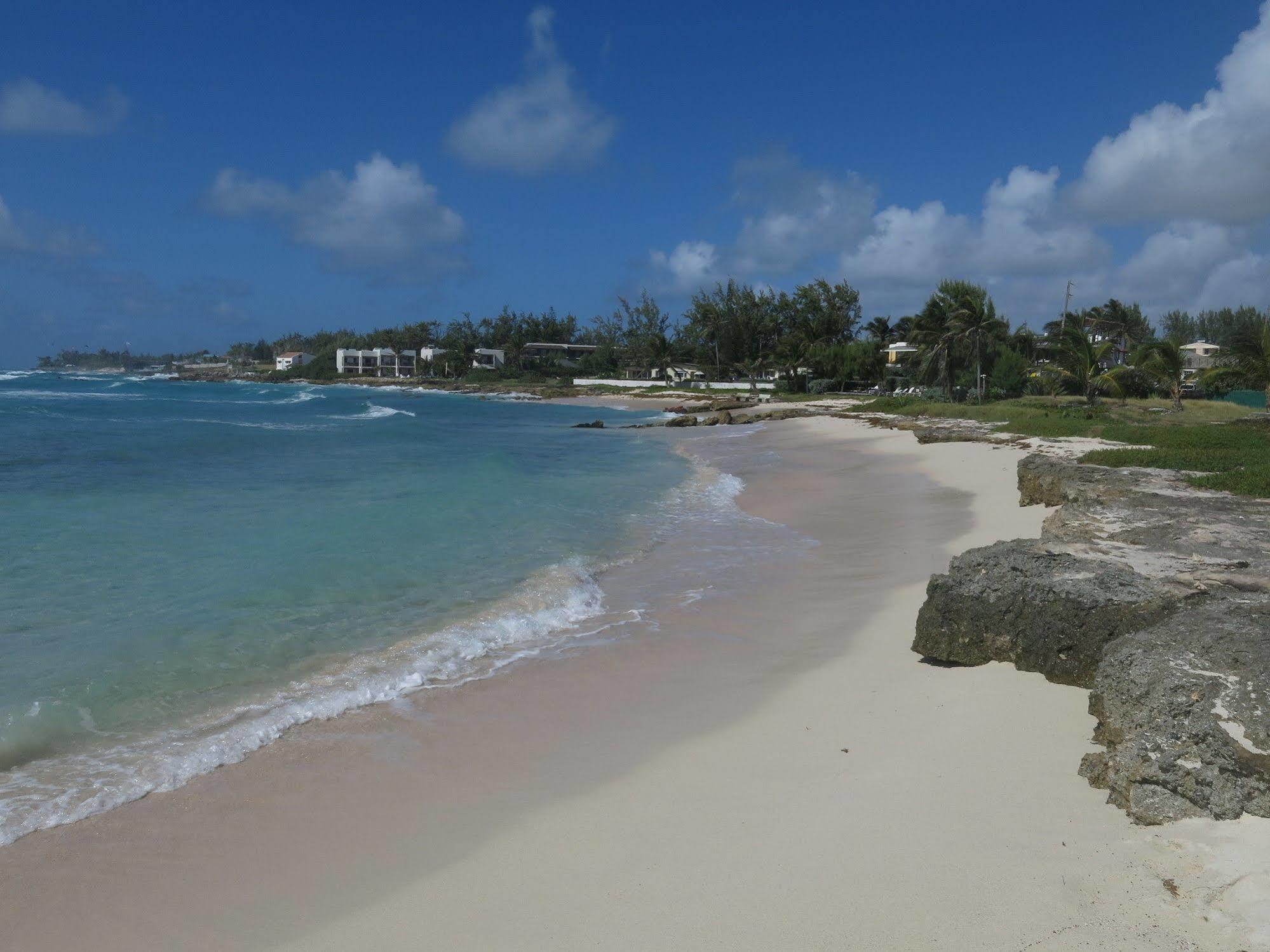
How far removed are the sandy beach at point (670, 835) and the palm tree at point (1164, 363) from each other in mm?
31195

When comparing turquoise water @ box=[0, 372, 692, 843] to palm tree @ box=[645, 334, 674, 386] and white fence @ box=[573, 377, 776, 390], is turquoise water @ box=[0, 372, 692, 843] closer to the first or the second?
white fence @ box=[573, 377, 776, 390]

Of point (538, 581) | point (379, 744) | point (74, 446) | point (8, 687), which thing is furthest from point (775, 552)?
point (74, 446)

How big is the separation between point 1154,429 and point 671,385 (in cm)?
6947

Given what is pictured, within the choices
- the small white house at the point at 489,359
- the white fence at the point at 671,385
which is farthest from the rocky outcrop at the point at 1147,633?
the small white house at the point at 489,359

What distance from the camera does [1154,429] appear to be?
19906 mm

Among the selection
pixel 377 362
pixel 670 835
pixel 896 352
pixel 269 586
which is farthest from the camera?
pixel 377 362

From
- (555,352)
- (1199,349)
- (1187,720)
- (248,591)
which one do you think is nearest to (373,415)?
(248,591)

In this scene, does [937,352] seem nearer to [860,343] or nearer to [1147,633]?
[860,343]

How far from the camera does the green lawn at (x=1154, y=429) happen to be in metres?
12.7

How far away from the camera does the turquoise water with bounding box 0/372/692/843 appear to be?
6.05 meters

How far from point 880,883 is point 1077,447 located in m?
18.5

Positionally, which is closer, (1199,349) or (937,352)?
(937,352)

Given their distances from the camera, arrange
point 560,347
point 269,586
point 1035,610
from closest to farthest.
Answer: point 1035,610 → point 269,586 → point 560,347

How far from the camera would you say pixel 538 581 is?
10.4 meters
